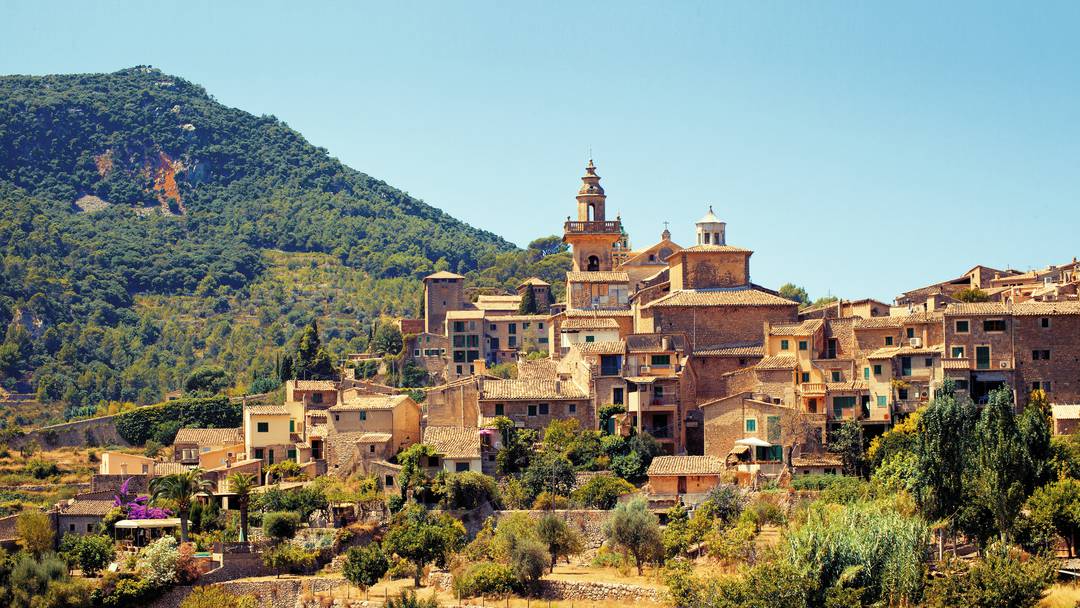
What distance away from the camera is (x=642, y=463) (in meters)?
57.8

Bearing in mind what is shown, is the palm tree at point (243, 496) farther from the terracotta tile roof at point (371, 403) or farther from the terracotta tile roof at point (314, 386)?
the terracotta tile roof at point (314, 386)

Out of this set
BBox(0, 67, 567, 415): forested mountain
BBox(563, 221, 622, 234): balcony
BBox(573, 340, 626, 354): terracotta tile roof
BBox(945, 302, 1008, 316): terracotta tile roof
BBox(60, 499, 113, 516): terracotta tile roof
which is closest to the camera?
BBox(945, 302, 1008, 316): terracotta tile roof

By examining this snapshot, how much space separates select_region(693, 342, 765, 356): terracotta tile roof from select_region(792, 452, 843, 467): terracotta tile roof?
21.6ft

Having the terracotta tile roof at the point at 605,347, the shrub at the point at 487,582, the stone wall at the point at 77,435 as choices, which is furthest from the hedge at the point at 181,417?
the shrub at the point at 487,582

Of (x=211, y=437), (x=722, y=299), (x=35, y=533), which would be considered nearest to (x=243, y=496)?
(x=35, y=533)

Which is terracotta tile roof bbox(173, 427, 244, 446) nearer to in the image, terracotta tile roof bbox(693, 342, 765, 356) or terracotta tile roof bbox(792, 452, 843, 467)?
terracotta tile roof bbox(693, 342, 765, 356)

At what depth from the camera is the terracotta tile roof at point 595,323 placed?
217ft

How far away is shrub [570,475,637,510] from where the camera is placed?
182 feet

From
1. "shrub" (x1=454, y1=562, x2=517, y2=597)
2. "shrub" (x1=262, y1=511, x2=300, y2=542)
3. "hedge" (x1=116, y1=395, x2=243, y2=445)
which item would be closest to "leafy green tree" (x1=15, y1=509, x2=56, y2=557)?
"shrub" (x1=262, y1=511, x2=300, y2=542)

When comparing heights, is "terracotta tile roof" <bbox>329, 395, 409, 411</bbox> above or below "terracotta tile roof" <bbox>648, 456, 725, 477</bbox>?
above

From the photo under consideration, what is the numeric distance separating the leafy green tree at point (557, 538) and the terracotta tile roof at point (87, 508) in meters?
17.0

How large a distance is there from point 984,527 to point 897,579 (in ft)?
18.3

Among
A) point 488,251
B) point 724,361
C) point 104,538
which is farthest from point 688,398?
point 488,251

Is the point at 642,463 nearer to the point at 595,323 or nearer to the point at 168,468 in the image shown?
the point at 595,323
